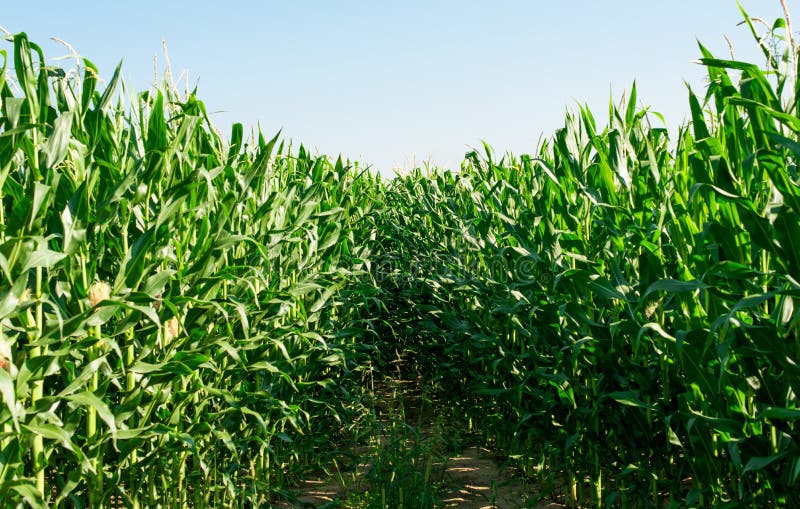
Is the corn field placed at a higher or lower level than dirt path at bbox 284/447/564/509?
higher

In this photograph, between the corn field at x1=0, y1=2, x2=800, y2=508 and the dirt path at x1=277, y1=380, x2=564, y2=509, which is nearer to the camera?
the corn field at x1=0, y1=2, x2=800, y2=508

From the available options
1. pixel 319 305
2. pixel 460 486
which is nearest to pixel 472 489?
pixel 460 486

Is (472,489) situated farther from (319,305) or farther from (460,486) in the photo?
(319,305)

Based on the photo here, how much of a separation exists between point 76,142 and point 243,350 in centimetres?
136

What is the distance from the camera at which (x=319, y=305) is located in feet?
13.7

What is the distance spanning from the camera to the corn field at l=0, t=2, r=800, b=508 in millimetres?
2141

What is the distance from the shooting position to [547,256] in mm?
3393

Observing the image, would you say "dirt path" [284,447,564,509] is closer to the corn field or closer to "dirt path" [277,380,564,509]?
"dirt path" [277,380,564,509]

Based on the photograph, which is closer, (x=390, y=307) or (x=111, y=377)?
(x=111, y=377)

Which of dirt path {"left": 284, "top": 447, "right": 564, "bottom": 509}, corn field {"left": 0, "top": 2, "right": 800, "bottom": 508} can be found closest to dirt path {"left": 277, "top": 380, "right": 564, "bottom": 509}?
dirt path {"left": 284, "top": 447, "right": 564, "bottom": 509}

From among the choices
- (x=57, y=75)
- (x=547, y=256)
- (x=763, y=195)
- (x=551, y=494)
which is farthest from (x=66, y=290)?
(x=551, y=494)

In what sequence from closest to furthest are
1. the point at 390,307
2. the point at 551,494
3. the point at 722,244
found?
the point at 722,244
the point at 551,494
the point at 390,307

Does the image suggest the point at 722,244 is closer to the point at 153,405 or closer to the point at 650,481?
the point at 650,481

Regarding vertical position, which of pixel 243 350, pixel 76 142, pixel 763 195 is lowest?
pixel 243 350
